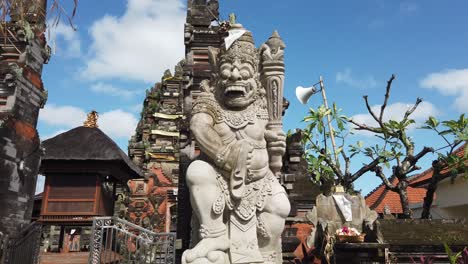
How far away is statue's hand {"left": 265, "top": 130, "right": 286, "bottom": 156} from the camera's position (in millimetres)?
3803

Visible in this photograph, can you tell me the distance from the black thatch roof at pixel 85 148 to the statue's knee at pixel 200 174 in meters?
7.71

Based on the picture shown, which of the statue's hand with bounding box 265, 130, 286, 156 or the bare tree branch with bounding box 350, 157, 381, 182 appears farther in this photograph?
the bare tree branch with bounding box 350, 157, 381, 182

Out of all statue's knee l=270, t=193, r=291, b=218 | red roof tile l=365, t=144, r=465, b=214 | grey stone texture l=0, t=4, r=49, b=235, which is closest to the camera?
statue's knee l=270, t=193, r=291, b=218

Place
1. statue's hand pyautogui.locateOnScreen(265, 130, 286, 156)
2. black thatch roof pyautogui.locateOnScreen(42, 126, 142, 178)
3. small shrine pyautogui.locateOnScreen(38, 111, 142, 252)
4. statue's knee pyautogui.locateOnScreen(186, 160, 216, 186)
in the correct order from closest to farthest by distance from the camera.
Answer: statue's knee pyautogui.locateOnScreen(186, 160, 216, 186) → statue's hand pyautogui.locateOnScreen(265, 130, 286, 156) → small shrine pyautogui.locateOnScreen(38, 111, 142, 252) → black thatch roof pyautogui.locateOnScreen(42, 126, 142, 178)

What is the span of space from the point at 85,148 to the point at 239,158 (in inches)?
346

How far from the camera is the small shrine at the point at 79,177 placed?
9.99 meters

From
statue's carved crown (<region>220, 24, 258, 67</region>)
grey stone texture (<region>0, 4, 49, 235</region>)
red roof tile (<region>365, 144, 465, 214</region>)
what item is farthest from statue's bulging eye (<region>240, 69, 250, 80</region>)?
red roof tile (<region>365, 144, 465, 214</region>)

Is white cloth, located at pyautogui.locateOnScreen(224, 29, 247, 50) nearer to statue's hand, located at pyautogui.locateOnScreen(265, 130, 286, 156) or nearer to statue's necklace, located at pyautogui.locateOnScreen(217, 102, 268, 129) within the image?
statue's necklace, located at pyautogui.locateOnScreen(217, 102, 268, 129)

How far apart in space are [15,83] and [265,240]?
700cm

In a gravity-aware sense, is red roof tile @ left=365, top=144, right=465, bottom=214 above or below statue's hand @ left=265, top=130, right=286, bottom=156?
above

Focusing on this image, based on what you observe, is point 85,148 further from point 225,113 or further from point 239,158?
point 239,158

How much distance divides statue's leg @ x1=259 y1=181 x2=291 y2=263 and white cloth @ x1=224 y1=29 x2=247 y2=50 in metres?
1.70

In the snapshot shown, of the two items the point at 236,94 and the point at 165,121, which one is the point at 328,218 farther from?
the point at 165,121

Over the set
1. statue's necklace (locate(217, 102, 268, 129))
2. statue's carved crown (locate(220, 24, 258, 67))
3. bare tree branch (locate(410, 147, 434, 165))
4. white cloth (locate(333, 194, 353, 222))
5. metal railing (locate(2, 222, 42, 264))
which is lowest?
metal railing (locate(2, 222, 42, 264))
